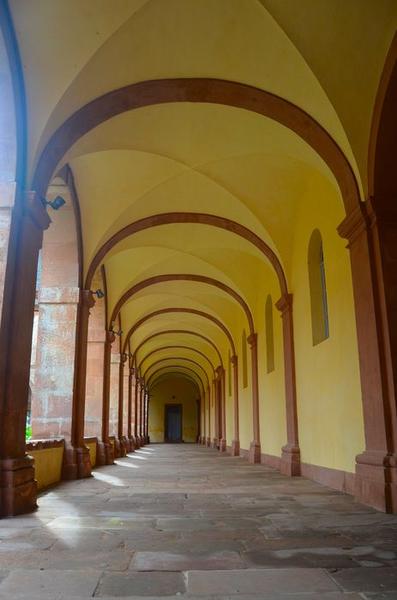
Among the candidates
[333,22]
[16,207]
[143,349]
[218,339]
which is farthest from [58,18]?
[143,349]

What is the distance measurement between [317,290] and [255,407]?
18.2ft

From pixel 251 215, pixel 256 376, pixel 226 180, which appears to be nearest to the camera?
pixel 226 180

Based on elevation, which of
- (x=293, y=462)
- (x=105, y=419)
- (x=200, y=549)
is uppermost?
(x=105, y=419)

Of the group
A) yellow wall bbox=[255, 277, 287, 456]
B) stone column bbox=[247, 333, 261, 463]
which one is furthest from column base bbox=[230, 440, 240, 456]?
yellow wall bbox=[255, 277, 287, 456]

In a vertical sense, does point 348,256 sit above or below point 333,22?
below

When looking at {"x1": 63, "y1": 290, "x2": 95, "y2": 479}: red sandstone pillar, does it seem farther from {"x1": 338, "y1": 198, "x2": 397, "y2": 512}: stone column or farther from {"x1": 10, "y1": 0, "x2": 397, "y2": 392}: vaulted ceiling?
{"x1": 338, "y1": 198, "x2": 397, "y2": 512}: stone column

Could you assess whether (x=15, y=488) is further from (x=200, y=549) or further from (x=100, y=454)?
(x=100, y=454)

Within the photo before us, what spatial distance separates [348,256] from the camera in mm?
6957

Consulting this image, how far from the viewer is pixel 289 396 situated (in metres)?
9.80

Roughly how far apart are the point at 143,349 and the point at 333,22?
21.7 metres

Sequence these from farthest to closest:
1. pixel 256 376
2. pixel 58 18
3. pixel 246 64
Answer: pixel 256 376 → pixel 246 64 → pixel 58 18

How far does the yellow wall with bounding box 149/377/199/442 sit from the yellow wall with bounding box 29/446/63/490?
34.2 m

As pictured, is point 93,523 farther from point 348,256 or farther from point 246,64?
point 246,64

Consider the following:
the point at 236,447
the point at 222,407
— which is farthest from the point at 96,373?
the point at 222,407
